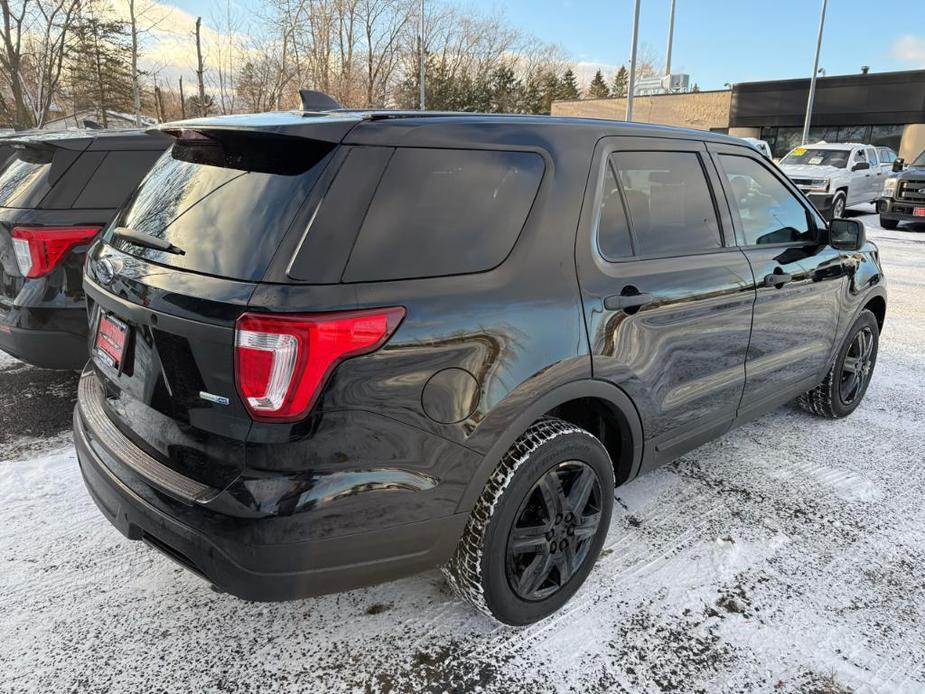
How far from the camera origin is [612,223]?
8.18ft

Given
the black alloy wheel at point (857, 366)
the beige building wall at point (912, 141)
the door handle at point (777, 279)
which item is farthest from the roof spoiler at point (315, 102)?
the beige building wall at point (912, 141)

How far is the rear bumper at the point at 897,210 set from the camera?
14422mm

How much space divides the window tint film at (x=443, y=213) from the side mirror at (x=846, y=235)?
242 centimetres

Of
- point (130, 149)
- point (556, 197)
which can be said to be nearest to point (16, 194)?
point (130, 149)

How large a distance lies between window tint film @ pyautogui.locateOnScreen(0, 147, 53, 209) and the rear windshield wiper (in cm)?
197

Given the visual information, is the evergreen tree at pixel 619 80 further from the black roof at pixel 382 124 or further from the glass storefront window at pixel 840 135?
the black roof at pixel 382 124

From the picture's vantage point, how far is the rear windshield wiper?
2020 millimetres

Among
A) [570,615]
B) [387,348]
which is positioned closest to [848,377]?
[570,615]

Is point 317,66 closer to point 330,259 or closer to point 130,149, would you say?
point 130,149

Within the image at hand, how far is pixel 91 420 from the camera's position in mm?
2311

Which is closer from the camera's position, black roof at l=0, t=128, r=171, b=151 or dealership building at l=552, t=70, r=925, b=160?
black roof at l=0, t=128, r=171, b=151

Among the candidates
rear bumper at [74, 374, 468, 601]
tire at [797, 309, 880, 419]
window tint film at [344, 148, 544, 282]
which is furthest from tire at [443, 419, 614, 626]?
tire at [797, 309, 880, 419]

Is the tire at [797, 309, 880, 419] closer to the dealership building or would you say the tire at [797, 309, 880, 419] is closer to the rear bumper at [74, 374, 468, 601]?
the rear bumper at [74, 374, 468, 601]

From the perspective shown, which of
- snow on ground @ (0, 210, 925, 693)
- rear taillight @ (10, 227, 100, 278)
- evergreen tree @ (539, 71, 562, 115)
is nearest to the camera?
snow on ground @ (0, 210, 925, 693)
